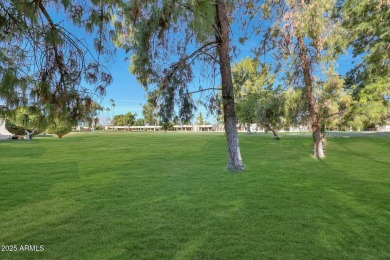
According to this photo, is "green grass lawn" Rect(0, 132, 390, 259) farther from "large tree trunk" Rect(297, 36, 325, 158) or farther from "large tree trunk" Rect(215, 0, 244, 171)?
"large tree trunk" Rect(297, 36, 325, 158)

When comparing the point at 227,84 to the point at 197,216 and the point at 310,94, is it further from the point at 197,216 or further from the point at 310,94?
the point at 310,94

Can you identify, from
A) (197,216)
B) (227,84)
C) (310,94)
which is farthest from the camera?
(310,94)

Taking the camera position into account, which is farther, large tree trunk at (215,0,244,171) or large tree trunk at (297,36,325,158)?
large tree trunk at (297,36,325,158)

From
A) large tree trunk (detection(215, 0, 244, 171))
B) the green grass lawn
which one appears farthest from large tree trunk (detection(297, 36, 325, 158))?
the green grass lawn

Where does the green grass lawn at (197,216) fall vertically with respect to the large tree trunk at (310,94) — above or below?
below

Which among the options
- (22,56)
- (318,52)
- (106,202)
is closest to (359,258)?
(106,202)

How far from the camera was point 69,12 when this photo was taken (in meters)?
3.89

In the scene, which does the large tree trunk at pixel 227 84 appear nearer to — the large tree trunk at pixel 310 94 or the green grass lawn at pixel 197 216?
the green grass lawn at pixel 197 216

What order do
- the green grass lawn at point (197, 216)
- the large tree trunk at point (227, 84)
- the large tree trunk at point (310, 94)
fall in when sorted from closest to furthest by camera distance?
the green grass lawn at point (197, 216)
the large tree trunk at point (227, 84)
the large tree trunk at point (310, 94)

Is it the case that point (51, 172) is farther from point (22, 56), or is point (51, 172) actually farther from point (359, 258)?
point (359, 258)

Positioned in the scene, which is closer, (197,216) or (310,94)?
(197,216)

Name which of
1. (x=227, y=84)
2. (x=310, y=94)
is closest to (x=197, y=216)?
(x=227, y=84)

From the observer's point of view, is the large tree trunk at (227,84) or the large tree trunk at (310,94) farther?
the large tree trunk at (310,94)

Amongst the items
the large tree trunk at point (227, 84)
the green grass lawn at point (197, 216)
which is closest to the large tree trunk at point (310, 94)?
the large tree trunk at point (227, 84)
